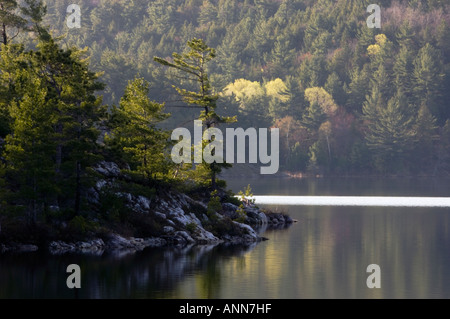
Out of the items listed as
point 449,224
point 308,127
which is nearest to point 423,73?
point 308,127

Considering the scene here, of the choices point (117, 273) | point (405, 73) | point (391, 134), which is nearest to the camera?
point (117, 273)

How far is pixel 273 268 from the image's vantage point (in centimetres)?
5291

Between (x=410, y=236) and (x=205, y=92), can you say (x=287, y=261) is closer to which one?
(x=410, y=236)

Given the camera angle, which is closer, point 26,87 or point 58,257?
point 58,257

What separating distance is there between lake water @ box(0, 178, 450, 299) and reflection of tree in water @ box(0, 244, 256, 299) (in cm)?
5

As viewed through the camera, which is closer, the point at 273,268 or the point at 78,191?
the point at 273,268

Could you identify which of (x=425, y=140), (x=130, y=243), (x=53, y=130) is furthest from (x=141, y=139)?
(x=425, y=140)

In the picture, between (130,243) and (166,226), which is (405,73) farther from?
(130,243)

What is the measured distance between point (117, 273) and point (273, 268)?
9562 mm

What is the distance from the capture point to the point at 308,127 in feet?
640

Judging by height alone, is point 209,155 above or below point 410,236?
above

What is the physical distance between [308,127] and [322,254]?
136 meters
